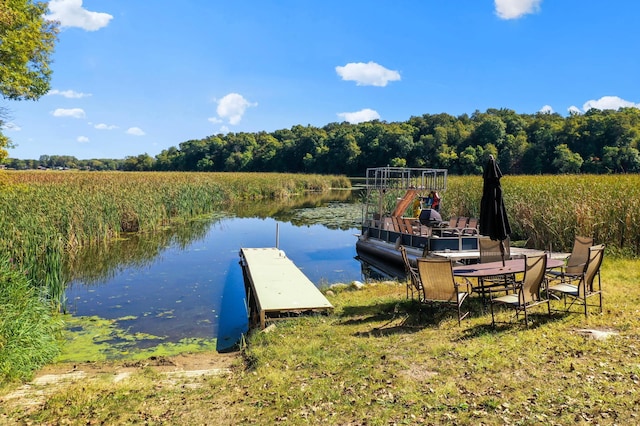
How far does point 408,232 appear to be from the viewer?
39.8 feet

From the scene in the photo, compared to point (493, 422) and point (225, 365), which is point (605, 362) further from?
point (225, 365)

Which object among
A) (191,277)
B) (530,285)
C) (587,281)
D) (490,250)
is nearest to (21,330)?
(191,277)

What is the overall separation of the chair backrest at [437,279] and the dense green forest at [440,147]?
43.0 m

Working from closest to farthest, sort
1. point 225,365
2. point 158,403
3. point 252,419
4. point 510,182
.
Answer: point 252,419 → point 158,403 → point 225,365 → point 510,182

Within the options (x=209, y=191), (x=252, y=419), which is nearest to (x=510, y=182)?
(x=252, y=419)

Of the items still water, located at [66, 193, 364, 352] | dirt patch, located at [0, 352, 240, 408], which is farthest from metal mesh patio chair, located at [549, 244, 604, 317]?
still water, located at [66, 193, 364, 352]

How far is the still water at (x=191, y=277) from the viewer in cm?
816

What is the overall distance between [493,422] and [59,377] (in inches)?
184

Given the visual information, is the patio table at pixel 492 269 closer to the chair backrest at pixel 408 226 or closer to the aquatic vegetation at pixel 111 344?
the aquatic vegetation at pixel 111 344

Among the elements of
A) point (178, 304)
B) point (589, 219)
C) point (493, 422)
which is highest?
point (589, 219)

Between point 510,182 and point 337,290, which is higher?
point 510,182

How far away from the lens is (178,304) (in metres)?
9.16

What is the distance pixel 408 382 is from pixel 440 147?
74.7 meters

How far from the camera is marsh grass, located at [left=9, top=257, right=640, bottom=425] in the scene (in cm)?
371
